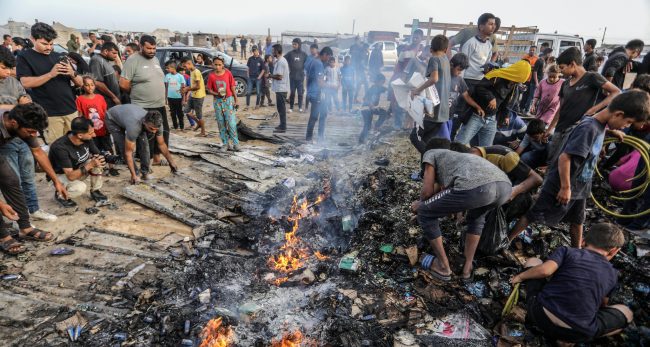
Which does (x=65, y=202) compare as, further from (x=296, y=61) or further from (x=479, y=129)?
(x=296, y=61)

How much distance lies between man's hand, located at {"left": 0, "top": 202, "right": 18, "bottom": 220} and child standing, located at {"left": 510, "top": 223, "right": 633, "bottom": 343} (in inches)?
190

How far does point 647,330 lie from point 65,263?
206 inches

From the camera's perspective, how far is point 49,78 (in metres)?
4.38

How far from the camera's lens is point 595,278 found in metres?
2.29

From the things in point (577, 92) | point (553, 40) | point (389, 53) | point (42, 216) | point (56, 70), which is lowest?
point (42, 216)

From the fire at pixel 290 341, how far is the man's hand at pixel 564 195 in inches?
102

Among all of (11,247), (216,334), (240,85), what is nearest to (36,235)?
(11,247)

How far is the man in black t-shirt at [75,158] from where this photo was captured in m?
4.09

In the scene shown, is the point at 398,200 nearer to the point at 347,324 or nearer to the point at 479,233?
the point at 479,233

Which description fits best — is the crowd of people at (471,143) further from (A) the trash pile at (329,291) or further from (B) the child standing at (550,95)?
(A) the trash pile at (329,291)

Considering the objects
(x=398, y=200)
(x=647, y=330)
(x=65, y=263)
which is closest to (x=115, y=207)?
(x=65, y=263)

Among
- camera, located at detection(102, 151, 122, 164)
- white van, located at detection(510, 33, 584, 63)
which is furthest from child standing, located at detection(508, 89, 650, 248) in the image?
white van, located at detection(510, 33, 584, 63)

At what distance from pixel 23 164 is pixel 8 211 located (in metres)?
0.80

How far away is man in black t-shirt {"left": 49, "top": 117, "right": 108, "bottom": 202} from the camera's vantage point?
13.4 ft
